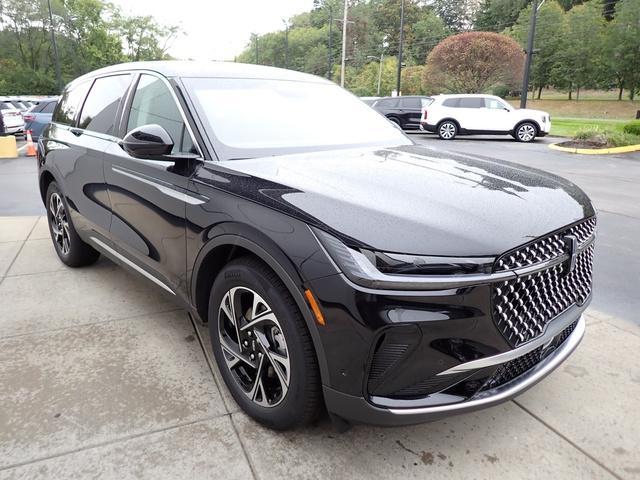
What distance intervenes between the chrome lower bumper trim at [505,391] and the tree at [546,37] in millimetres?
54709

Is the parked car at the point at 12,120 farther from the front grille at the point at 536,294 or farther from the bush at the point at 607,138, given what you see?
the front grille at the point at 536,294

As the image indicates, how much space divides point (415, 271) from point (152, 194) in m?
1.79

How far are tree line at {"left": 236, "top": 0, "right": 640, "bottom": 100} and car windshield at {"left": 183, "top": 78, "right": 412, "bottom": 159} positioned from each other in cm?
2330

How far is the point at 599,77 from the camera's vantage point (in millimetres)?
50156

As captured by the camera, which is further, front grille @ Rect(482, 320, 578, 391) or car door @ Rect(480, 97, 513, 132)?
car door @ Rect(480, 97, 513, 132)

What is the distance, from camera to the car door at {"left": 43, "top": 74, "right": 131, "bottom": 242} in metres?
3.62

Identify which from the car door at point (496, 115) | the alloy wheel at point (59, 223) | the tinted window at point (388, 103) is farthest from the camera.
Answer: the tinted window at point (388, 103)

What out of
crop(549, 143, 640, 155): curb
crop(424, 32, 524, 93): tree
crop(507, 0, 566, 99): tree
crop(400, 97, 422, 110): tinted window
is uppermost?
crop(507, 0, 566, 99): tree

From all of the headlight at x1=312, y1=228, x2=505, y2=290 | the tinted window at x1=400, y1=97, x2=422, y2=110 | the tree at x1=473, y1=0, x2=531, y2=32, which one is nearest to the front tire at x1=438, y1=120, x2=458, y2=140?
the tinted window at x1=400, y1=97, x2=422, y2=110

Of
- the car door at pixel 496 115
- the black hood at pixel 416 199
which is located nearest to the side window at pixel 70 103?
the black hood at pixel 416 199

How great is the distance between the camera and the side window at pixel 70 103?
14.1 ft

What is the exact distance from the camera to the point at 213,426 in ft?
8.03

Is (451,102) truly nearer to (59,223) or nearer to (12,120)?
(12,120)

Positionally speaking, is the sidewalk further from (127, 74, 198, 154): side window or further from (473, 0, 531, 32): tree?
(473, 0, 531, 32): tree
